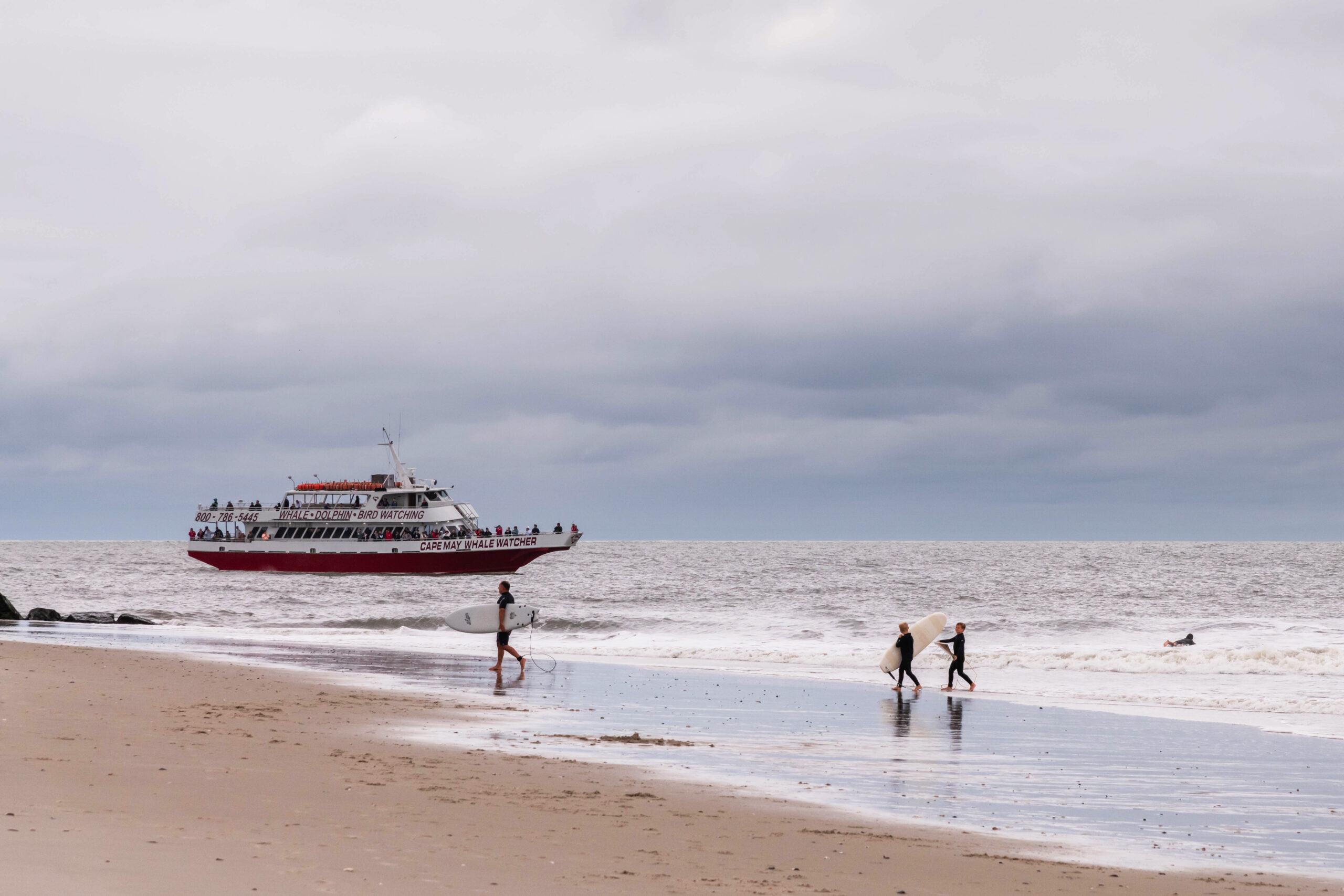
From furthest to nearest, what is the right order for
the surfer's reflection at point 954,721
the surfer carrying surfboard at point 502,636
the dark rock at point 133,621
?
the dark rock at point 133,621 < the surfer carrying surfboard at point 502,636 < the surfer's reflection at point 954,721

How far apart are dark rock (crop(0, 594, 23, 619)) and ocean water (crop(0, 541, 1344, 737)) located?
564 cm

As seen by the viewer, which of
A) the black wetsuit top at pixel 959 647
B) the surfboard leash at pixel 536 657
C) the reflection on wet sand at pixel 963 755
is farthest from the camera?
the surfboard leash at pixel 536 657

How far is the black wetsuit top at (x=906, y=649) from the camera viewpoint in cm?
2366

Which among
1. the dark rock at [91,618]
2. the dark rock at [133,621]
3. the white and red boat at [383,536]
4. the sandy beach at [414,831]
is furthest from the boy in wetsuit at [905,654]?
the white and red boat at [383,536]

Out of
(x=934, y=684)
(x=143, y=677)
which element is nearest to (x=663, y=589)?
(x=934, y=684)

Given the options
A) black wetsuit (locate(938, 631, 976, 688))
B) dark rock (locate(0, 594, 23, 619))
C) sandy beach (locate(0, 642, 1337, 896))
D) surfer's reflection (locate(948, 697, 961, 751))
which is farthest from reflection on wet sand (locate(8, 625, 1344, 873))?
dark rock (locate(0, 594, 23, 619))

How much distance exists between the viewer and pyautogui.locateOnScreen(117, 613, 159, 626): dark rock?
4094 centimetres

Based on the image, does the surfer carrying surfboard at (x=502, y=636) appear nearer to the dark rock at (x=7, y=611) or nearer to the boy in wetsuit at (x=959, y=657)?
the boy in wetsuit at (x=959, y=657)

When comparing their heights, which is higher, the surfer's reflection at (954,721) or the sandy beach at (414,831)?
the sandy beach at (414,831)

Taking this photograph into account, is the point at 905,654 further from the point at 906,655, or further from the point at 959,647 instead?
the point at 959,647

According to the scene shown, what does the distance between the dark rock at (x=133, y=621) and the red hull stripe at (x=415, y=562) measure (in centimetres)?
3324

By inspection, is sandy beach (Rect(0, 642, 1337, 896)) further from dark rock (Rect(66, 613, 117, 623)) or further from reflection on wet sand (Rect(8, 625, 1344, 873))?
dark rock (Rect(66, 613, 117, 623))

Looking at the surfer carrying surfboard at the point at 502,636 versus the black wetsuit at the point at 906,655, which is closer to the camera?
the black wetsuit at the point at 906,655

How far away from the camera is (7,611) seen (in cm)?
3875
